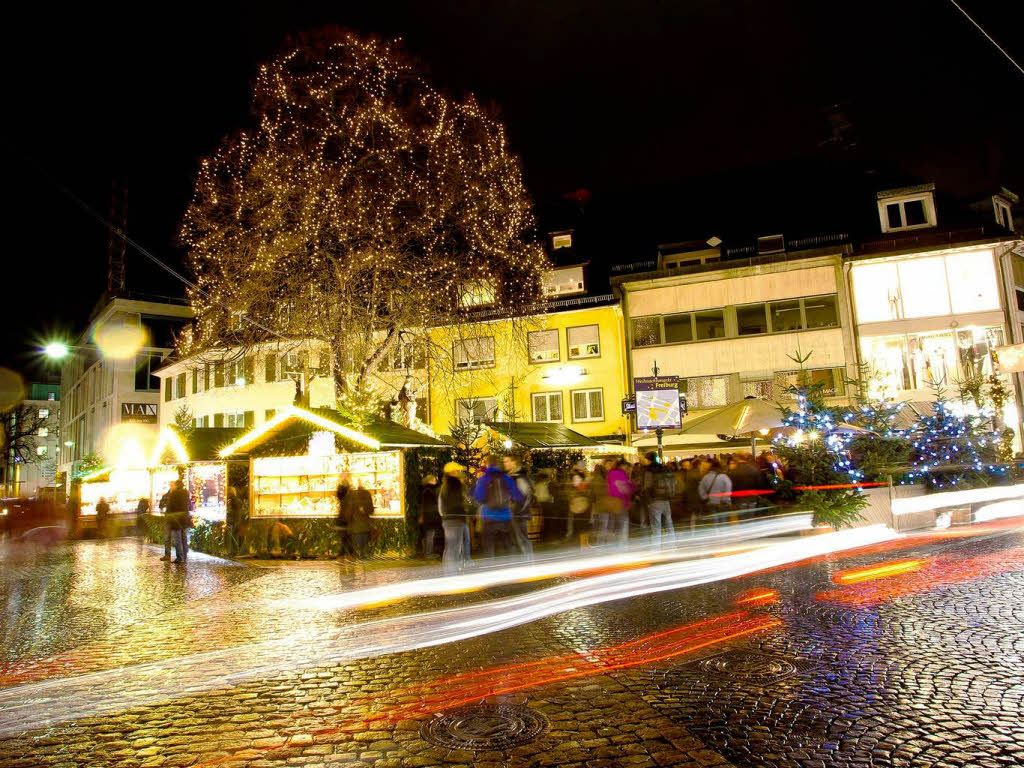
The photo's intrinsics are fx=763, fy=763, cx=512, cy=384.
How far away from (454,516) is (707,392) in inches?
910

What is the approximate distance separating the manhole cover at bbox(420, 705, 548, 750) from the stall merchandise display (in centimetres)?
1053

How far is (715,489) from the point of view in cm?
1455

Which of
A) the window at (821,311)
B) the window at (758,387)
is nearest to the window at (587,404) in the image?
the window at (758,387)

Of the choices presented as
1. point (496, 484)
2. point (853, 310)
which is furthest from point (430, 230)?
point (853, 310)

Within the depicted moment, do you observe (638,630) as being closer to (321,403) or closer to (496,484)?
(496,484)

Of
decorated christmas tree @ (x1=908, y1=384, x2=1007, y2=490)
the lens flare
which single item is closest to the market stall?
decorated christmas tree @ (x1=908, y1=384, x2=1007, y2=490)

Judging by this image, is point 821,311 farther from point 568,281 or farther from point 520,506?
point 520,506

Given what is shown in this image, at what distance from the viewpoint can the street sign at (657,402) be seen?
19234 millimetres

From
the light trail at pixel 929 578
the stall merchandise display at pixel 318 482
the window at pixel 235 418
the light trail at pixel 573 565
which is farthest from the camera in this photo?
the window at pixel 235 418

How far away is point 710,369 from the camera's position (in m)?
32.6

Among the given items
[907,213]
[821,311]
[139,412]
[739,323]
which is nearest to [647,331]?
[739,323]

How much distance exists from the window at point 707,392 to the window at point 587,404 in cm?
407

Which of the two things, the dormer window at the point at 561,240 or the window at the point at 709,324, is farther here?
the dormer window at the point at 561,240

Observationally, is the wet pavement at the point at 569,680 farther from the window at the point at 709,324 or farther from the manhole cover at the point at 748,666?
the window at the point at 709,324
